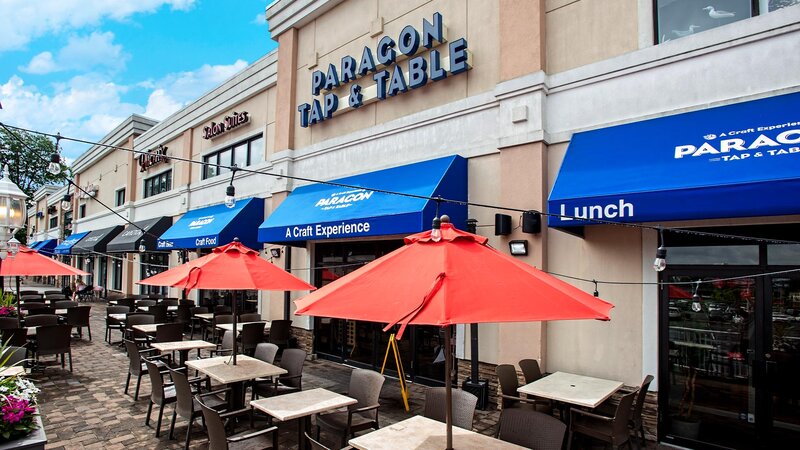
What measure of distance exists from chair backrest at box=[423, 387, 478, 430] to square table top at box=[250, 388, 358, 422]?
0.85 metres

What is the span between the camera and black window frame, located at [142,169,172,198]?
19516 mm

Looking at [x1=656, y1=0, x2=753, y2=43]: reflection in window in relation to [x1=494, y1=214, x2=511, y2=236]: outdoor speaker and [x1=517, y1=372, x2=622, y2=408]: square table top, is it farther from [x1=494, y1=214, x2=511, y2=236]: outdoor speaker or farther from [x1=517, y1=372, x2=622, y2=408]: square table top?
[x1=517, y1=372, x2=622, y2=408]: square table top

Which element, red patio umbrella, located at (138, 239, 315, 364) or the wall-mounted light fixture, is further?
the wall-mounted light fixture

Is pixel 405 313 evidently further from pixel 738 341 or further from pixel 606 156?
pixel 738 341

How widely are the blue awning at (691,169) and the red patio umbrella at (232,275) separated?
390 cm

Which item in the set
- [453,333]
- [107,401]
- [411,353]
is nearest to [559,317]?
[453,333]

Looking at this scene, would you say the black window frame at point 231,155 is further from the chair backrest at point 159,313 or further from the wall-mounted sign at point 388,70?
the chair backrest at point 159,313

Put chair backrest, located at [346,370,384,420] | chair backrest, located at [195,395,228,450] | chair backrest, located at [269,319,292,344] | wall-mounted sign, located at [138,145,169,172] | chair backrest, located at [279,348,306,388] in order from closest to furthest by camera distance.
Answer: chair backrest, located at [195,395,228,450], chair backrest, located at [346,370,384,420], chair backrest, located at [279,348,306,388], chair backrest, located at [269,319,292,344], wall-mounted sign, located at [138,145,169,172]

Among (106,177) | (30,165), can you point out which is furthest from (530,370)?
(30,165)

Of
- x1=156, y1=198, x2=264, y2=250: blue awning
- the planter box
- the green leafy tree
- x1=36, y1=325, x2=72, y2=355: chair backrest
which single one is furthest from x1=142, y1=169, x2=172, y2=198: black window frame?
the planter box

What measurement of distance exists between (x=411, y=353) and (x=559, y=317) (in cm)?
663

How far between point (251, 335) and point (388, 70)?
20.8 feet

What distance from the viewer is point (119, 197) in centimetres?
2484

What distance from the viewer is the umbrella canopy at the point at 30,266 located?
376 inches
